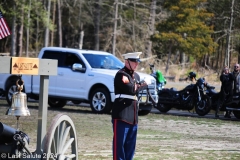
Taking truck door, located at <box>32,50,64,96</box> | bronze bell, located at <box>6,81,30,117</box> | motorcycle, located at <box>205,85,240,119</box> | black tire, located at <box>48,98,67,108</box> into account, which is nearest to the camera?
bronze bell, located at <box>6,81,30,117</box>

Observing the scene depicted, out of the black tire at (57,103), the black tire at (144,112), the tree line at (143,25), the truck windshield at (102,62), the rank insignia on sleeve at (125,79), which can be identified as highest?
the tree line at (143,25)

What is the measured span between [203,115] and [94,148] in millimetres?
10229

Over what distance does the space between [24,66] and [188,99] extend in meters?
16.7

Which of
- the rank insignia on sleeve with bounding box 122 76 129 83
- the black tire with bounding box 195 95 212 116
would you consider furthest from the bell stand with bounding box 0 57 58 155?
the black tire with bounding box 195 95 212 116

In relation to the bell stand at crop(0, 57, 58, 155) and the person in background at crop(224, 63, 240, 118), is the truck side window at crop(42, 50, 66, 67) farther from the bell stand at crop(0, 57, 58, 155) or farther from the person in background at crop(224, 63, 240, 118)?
the bell stand at crop(0, 57, 58, 155)

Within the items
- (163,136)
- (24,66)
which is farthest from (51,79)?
(24,66)

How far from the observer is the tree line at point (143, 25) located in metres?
48.9

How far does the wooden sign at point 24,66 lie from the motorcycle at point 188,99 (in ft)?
51.5

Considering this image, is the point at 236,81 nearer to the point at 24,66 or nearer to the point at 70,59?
the point at 70,59

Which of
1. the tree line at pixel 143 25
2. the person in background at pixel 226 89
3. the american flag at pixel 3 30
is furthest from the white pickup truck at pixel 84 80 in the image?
the tree line at pixel 143 25

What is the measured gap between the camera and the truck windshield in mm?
22219

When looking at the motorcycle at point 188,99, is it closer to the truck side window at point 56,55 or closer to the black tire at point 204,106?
the black tire at point 204,106

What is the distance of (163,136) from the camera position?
15.9 metres

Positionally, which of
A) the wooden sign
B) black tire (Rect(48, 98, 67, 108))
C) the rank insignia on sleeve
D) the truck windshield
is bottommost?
black tire (Rect(48, 98, 67, 108))
